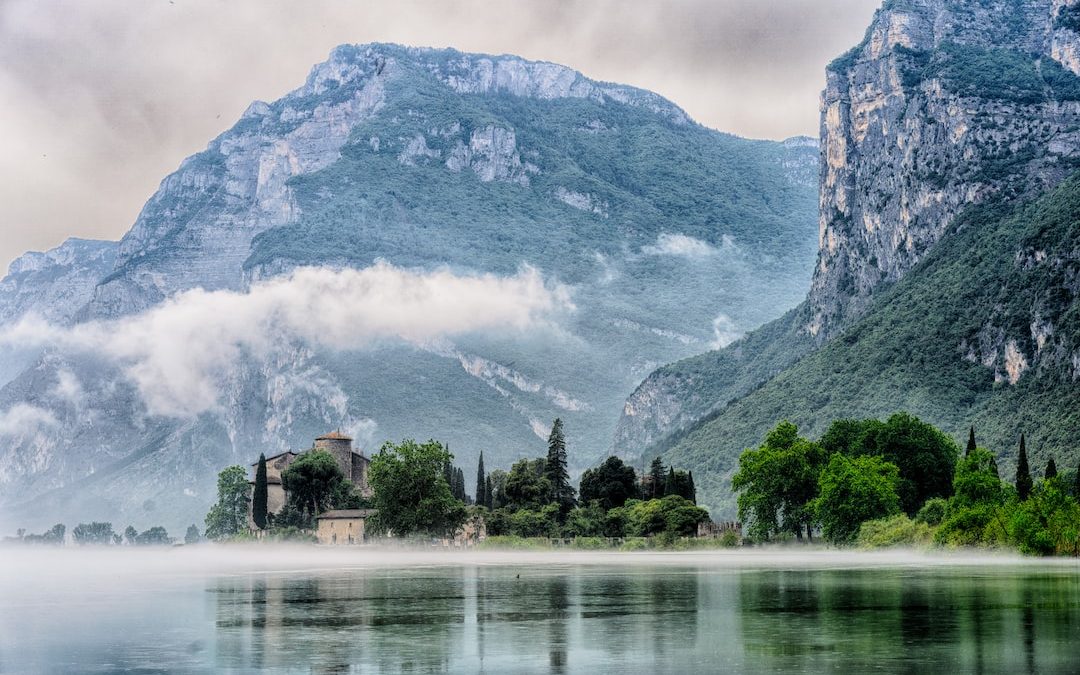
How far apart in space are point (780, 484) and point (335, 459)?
69252 mm

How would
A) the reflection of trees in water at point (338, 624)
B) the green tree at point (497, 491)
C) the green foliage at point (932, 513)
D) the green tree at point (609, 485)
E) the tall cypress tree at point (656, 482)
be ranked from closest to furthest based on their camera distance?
1. the reflection of trees in water at point (338, 624)
2. the green foliage at point (932, 513)
3. the green tree at point (609, 485)
4. the tall cypress tree at point (656, 482)
5. the green tree at point (497, 491)

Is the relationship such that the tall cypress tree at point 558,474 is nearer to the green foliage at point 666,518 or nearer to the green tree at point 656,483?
the green tree at point 656,483

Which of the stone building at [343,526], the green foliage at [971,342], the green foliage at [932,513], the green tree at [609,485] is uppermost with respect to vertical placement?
the green foliage at [971,342]

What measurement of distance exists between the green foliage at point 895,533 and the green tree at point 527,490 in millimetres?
45248

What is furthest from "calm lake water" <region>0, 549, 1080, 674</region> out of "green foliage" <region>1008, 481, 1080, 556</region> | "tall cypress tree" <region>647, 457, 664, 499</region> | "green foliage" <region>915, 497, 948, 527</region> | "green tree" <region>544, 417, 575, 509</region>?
"tall cypress tree" <region>647, 457, 664, 499</region>

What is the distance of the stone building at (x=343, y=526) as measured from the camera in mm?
137875

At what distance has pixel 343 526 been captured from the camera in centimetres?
14050

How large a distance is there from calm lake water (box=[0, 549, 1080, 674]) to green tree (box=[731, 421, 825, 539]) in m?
43.1

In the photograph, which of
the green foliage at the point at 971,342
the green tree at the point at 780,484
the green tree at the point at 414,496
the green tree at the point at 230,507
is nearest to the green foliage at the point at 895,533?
the green tree at the point at 780,484

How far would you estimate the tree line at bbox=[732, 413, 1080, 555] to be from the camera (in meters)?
82.6

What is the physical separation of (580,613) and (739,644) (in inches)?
412

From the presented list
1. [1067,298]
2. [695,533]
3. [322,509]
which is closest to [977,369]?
[1067,298]

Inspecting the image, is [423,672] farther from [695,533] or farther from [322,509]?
[322,509]

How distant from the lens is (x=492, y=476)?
527 ft
